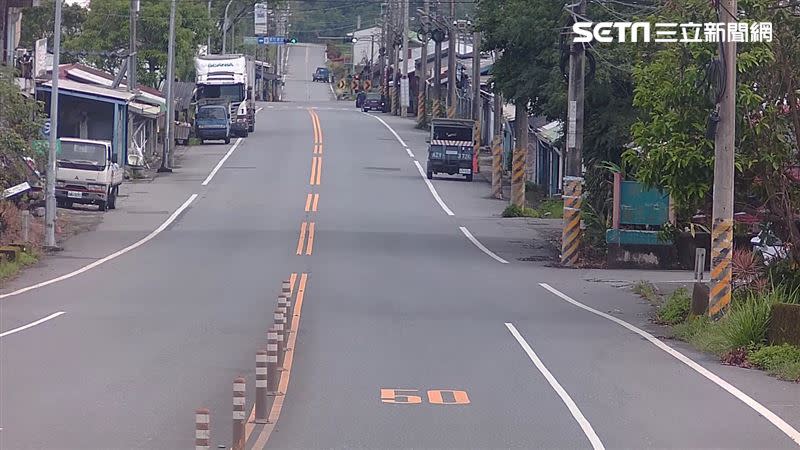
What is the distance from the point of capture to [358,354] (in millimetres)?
17188

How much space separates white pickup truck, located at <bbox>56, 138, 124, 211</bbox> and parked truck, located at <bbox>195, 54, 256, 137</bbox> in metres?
26.5

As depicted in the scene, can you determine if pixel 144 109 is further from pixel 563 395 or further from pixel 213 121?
pixel 563 395

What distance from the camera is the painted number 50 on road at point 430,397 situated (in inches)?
543

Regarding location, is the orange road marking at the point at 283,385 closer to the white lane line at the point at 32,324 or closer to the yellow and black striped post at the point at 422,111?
the white lane line at the point at 32,324

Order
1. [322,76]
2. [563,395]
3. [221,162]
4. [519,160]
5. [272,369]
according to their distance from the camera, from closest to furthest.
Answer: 1. [272,369]
2. [563,395]
3. [519,160]
4. [221,162]
5. [322,76]

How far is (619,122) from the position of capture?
3172cm

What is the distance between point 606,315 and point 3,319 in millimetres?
10420

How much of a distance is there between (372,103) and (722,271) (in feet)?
266

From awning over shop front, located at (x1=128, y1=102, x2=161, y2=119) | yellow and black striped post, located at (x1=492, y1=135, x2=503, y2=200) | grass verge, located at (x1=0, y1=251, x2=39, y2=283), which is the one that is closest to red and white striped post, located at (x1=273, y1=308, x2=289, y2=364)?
grass verge, located at (x1=0, y1=251, x2=39, y2=283)

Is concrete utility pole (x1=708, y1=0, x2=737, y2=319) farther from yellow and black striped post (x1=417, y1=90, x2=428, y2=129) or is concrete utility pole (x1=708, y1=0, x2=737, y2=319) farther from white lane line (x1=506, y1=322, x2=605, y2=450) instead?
yellow and black striped post (x1=417, y1=90, x2=428, y2=129)

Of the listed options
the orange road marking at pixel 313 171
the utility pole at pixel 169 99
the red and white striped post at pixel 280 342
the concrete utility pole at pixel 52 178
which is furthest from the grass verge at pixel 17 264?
the utility pole at pixel 169 99

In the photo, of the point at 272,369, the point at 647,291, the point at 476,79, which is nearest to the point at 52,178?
the point at 647,291

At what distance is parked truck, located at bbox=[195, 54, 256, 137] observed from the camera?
6681 centimetres

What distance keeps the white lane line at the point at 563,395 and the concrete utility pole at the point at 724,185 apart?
322 centimetres
